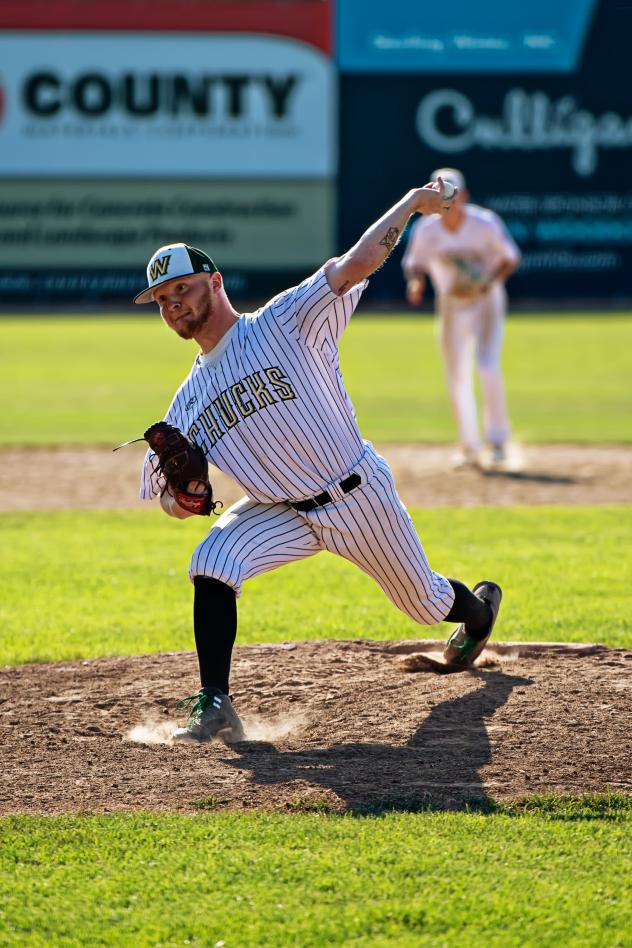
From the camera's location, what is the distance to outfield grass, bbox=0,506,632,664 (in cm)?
667

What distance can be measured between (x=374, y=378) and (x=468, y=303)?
7.13 m

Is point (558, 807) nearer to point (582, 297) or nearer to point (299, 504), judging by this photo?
point (299, 504)

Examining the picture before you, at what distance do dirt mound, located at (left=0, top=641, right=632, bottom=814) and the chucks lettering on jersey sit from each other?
106cm

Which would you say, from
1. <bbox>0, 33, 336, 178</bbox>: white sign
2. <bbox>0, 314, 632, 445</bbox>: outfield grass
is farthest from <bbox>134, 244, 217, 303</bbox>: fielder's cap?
<bbox>0, 33, 336, 178</bbox>: white sign

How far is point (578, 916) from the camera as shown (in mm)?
3428

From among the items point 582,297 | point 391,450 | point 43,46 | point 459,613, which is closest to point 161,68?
point 43,46

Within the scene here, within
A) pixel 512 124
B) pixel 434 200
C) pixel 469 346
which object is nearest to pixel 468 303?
pixel 469 346

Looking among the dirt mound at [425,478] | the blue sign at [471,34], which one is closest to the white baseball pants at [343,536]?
the dirt mound at [425,478]

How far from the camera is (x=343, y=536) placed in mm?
5230

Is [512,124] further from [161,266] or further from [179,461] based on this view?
[179,461]

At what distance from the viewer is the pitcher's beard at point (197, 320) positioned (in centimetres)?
506

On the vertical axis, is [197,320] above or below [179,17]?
below

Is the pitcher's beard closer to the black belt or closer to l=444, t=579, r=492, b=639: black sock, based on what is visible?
the black belt

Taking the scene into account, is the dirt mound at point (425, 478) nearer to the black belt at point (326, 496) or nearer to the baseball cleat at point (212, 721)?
the black belt at point (326, 496)
